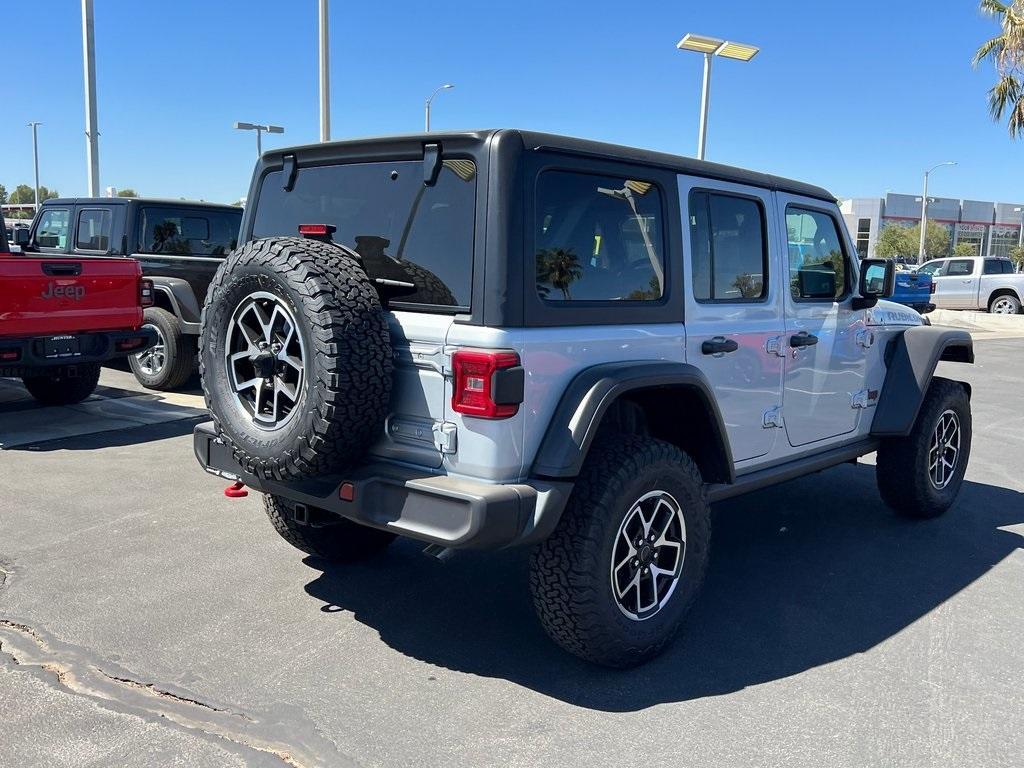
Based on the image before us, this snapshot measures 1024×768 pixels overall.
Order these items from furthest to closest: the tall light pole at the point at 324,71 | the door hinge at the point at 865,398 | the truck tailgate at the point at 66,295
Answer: the tall light pole at the point at 324,71 < the truck tailgate at the point at 66,295 < the door hinge at the point at 865,398

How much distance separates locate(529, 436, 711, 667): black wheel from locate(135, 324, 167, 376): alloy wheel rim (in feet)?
22.7

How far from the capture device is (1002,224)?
2945 inches

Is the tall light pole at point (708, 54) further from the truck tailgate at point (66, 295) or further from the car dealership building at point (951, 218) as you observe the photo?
the car dealership building at point (951, 218)

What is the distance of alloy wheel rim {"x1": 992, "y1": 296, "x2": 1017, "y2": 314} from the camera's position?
23.8m

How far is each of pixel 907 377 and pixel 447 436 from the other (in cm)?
325

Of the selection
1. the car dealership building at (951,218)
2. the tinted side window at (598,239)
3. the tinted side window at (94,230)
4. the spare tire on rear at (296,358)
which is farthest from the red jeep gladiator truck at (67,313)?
the car dealership building at (951,218)

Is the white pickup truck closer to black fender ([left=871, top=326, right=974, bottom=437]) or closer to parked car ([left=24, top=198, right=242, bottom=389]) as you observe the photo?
parked car ([left=24, top=198, right=242, bottom=389])

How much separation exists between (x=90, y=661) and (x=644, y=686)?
2112mm

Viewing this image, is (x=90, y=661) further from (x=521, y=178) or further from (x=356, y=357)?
(x=521, y=178)

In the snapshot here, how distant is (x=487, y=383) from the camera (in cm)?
Result: 305

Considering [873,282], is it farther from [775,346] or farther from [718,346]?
[718,346]

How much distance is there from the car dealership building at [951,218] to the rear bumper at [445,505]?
219 ft

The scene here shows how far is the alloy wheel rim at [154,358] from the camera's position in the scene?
912 centimetres

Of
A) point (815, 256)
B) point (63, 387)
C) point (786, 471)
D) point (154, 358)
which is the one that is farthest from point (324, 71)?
point (786, 471)
